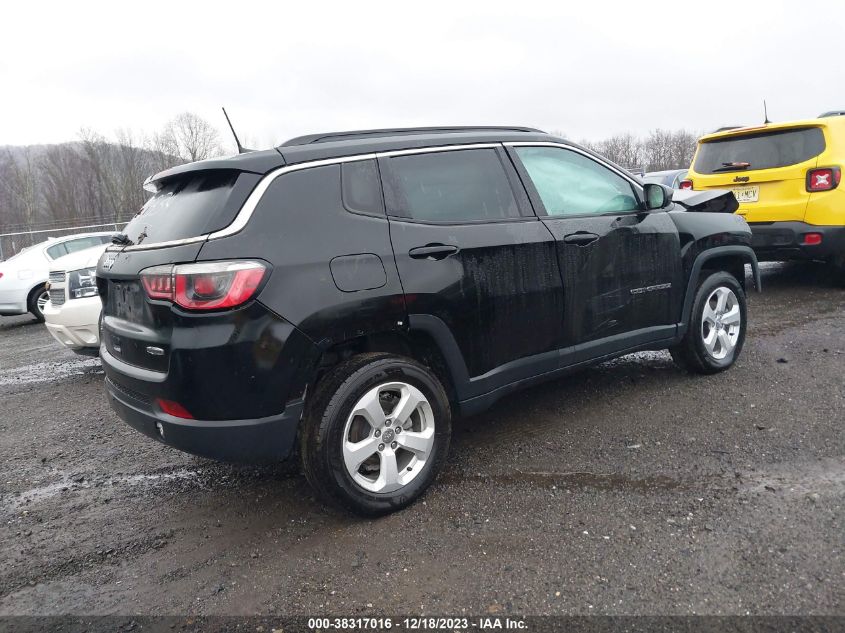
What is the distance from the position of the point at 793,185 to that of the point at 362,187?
577 centimetres

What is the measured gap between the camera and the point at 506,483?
3229 mm

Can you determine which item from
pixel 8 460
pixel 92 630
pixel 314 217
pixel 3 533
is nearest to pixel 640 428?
pixel 314 217

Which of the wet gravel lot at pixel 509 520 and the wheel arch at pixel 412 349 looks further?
the wheel arch at pixel 412 349

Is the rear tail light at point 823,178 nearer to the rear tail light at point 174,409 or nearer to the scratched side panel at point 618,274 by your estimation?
the scratched side panel at point 618,274

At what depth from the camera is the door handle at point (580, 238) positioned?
3.58 meters

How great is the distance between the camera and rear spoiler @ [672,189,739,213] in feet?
15.6

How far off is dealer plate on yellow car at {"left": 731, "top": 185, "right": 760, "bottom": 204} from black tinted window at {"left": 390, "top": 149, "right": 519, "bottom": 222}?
4712 millimetres

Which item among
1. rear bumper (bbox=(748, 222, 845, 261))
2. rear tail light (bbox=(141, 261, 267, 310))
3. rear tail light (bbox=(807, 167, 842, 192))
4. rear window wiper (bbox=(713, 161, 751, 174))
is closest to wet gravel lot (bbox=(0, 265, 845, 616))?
rear tail light (bbox=(141, 261, 267, 310))

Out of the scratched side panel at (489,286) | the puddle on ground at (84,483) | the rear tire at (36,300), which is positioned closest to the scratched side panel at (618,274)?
the scratched side panel at (489,286)

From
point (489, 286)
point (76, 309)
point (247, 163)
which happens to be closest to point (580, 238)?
point (489, 286)

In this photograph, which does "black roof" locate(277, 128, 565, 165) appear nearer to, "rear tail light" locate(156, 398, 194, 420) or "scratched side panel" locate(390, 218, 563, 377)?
"scratched side panel" locate(390, 218, 563, 377)

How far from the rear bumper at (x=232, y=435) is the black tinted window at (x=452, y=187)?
3.78ft

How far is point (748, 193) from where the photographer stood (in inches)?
279

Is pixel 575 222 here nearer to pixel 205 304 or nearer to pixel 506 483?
pixel 506 483
